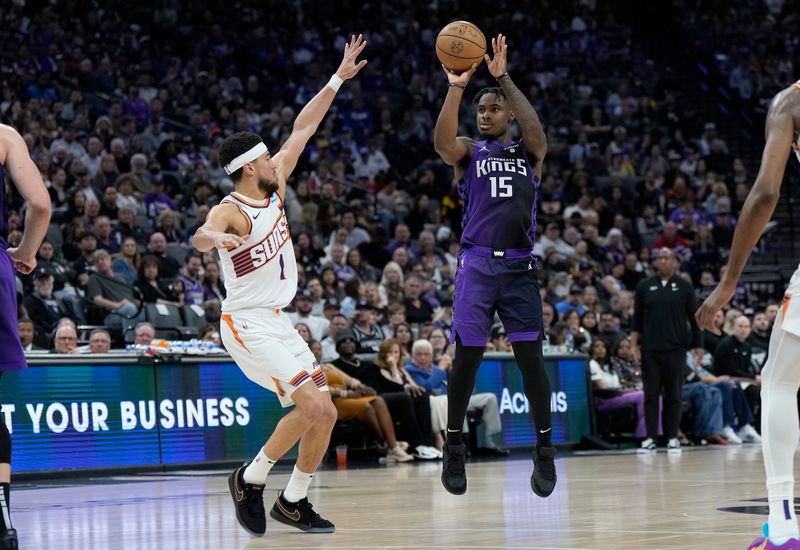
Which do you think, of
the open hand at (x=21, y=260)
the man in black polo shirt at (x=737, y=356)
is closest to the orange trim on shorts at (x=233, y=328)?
the open hand at (x=21, y=260)

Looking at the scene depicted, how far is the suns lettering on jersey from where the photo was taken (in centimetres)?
688

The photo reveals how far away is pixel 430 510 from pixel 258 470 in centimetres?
138

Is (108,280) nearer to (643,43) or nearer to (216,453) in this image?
(216,453)

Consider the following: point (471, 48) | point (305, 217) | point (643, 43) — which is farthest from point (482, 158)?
point (643, 43)

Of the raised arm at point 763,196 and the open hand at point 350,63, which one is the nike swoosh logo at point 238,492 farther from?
the raised arm at point 763,196

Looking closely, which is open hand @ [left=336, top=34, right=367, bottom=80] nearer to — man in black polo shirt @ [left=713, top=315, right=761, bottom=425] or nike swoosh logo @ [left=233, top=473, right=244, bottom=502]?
nike swoosh logo @ [left=233, top=473, right=244, bottom=502]

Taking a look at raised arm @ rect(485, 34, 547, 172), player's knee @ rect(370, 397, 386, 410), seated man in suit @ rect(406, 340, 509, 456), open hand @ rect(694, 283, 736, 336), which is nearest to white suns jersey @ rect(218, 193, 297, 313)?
raised arm @ rect(485, 34, 547, 172)

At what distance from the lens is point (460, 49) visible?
7.51 m

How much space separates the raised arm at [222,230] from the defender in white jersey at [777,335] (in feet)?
8.58

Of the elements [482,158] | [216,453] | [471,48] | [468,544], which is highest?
[471,48]

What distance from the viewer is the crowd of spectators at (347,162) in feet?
50.9

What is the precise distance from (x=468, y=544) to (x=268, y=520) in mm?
2026

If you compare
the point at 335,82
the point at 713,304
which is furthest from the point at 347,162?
the point at 713,304

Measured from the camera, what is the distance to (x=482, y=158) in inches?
297
